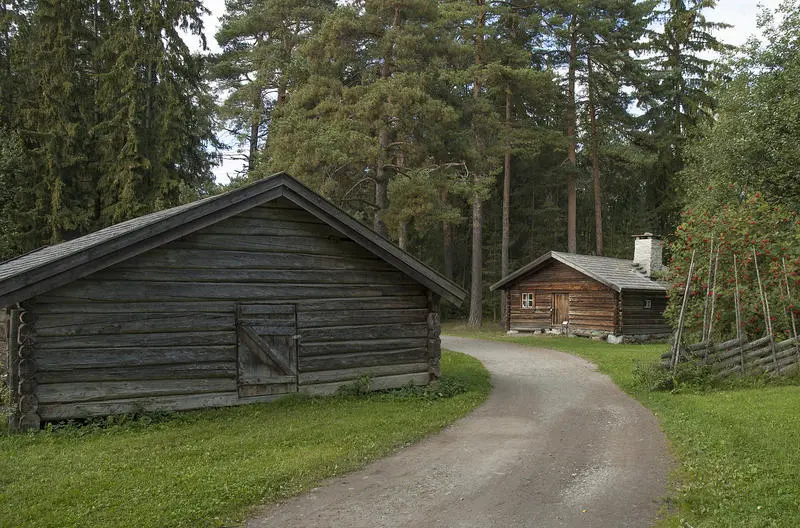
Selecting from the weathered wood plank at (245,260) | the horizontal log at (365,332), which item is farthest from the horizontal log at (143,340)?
the horizontal log at (365,332)

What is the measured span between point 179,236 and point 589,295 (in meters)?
23.7

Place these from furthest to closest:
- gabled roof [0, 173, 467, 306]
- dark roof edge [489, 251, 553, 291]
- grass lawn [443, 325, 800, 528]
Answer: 1. dark roof edge [489, 251, 553, 291]
2. gabled roof [0, 173, 467, 306]
3. grass lawn [443, 325, 800, 528]

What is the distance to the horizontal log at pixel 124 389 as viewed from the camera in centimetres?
938

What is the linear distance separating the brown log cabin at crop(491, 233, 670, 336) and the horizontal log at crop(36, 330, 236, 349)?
21.3 meters

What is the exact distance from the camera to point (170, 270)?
34.4ft

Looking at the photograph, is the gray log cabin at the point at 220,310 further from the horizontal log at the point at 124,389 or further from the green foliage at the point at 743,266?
the green foliage at the point at 743,266

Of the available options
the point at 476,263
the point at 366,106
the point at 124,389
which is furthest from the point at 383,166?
the point at 124,389

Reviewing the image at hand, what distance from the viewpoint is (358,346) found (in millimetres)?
12406

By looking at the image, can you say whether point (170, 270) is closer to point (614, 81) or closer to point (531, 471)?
point (531, 471)

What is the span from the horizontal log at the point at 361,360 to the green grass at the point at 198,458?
68 cm

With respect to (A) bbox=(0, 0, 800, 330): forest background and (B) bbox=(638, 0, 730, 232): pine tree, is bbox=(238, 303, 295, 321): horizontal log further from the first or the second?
(B) bbox=(638, 0, 730, 232): pine tree

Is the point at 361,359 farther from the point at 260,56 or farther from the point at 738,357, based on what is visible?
the point at 260,56

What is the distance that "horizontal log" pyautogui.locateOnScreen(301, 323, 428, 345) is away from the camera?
11.9 m

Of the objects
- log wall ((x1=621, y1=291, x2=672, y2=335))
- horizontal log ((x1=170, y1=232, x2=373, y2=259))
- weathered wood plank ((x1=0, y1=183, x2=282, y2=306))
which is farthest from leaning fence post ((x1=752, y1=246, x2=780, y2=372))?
log wall ((x1=621, y1=291, x2=672, y2=335))
